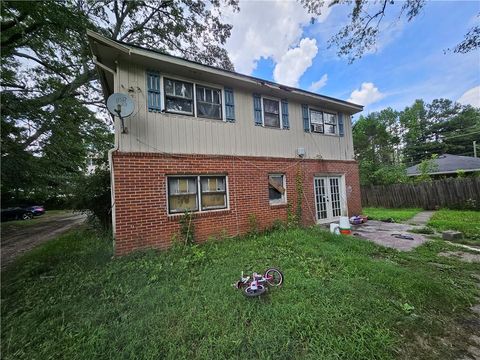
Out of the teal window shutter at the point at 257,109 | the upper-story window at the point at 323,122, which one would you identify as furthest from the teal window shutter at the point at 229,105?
the upper-story window at the point at 323,122

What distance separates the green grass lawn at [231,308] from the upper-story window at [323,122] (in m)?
5.78

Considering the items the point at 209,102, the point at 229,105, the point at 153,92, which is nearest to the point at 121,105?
the point at 153,92

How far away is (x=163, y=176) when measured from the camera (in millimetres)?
5551

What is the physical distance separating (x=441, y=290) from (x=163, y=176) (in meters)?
6.06

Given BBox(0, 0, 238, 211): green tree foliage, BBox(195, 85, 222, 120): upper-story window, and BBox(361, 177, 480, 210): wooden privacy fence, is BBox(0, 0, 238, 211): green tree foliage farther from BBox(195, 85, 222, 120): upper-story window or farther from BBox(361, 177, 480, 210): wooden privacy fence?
BBox(361, 177, 480, 210): wooden privacy fence

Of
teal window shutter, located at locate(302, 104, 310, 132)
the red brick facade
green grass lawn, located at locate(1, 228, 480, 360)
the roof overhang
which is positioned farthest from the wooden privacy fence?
the roof overhang

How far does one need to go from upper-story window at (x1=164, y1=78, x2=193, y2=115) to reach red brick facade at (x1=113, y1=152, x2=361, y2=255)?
1.40m

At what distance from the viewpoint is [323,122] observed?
30.4 feet

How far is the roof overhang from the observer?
4.98m

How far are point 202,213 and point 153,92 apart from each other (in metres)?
3.59

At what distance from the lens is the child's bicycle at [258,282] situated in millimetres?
3139

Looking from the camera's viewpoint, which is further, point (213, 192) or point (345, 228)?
point (345, 228)

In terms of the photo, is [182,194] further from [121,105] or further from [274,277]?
[274,277]

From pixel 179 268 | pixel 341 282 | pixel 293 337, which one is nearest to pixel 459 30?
pixel 341 282
